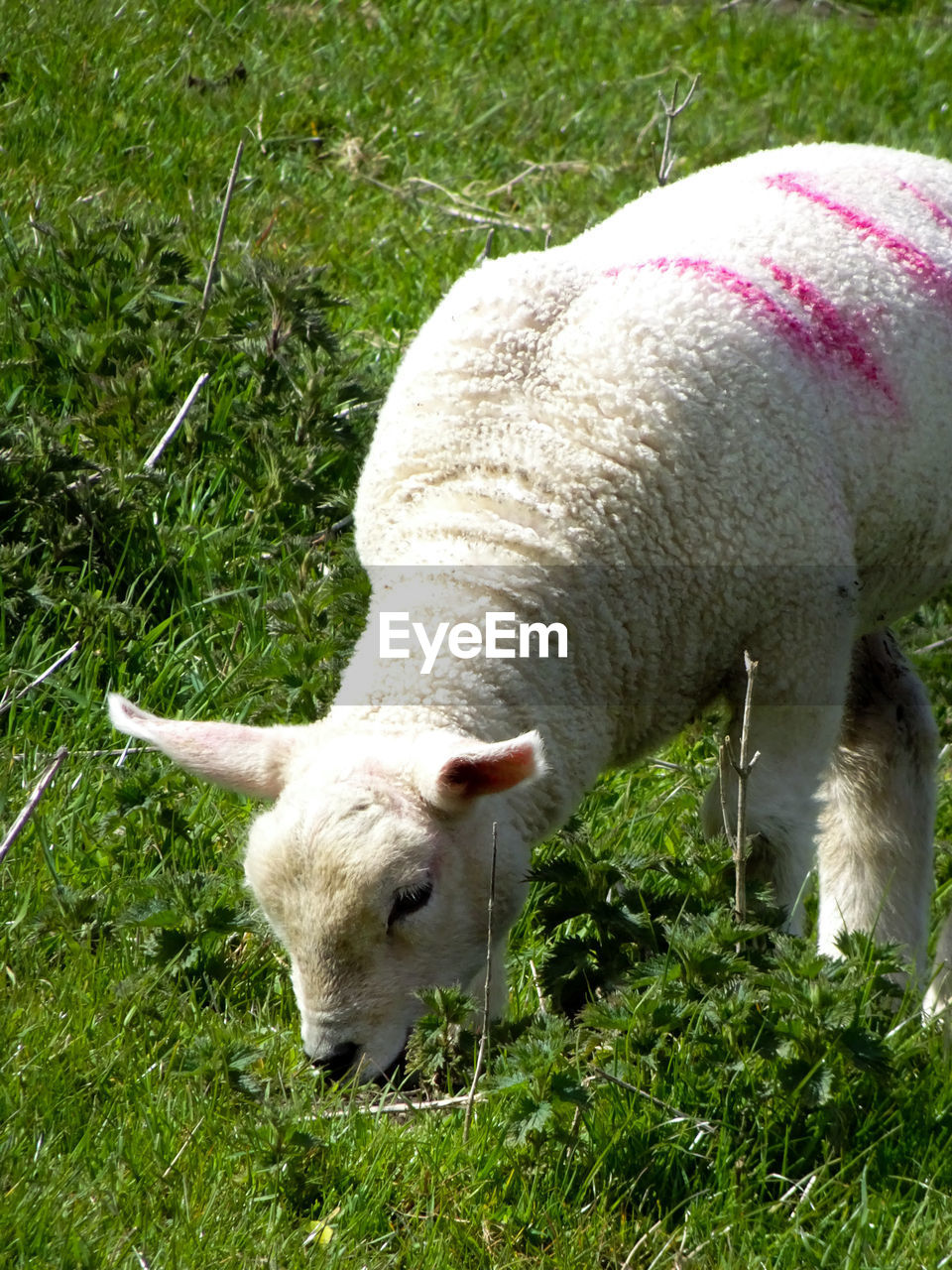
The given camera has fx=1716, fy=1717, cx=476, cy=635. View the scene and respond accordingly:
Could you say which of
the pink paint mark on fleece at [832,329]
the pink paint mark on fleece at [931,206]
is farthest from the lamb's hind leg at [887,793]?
the pink paint mark on fleece at [931,206]

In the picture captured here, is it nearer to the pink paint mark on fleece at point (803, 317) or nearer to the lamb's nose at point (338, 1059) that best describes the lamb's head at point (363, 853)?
the lamb's nose at point (338, 1059)

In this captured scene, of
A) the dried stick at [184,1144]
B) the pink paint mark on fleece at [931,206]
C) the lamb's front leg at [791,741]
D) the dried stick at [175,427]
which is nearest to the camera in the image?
the dried stick at [184,1144]

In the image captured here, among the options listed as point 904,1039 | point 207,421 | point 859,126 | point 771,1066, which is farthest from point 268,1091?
point 859,126

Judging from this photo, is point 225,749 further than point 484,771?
Yes

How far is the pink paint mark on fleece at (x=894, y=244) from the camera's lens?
3.59 metres

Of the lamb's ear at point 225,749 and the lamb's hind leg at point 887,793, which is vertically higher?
the lamb's ear at point 225,749

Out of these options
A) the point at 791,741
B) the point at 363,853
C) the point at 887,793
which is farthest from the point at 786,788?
the point at 363,853

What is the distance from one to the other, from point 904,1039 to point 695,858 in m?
0.51

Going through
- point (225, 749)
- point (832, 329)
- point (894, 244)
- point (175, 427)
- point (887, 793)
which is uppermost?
point (894, 244)

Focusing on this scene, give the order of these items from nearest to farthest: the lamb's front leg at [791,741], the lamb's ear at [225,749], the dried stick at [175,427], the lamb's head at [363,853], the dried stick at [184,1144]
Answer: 1. the dried stick at [184,1144]
2. the lamb's head at [363,853]
3. the lamb's ear at [225,749]
4. the lamb's front leg at [791,741]
5. the dried stick at [175,427]

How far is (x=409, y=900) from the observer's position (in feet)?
9.52

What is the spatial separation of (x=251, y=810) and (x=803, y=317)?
5.12 feet

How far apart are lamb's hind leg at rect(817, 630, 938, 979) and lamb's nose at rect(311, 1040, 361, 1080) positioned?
5.35ft

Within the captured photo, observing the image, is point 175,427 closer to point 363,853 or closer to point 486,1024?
point 363,853
